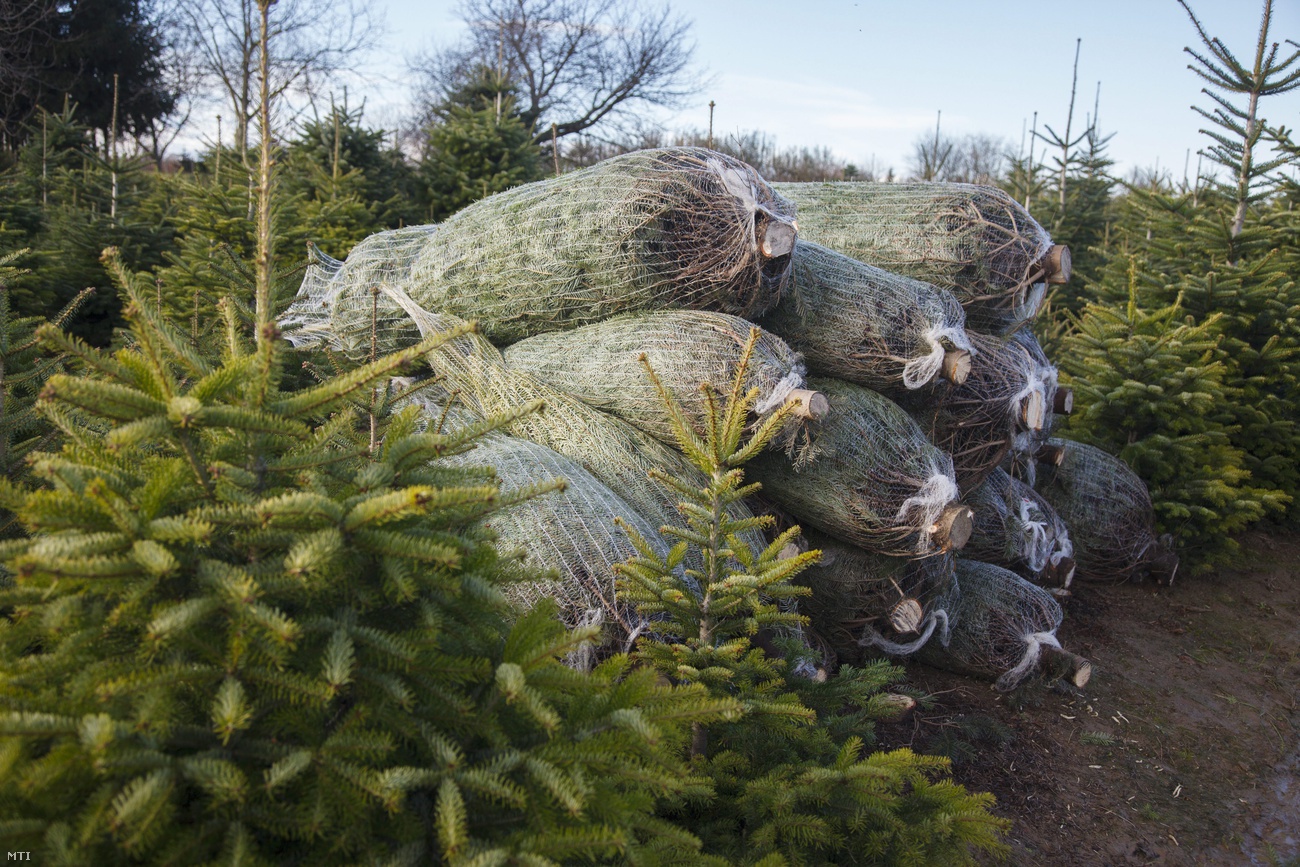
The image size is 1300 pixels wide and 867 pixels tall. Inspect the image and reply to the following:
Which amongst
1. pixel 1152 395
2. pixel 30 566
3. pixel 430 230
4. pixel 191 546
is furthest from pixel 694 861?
pixel 1152 395

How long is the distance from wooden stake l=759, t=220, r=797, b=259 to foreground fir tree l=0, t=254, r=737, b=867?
2349 mm

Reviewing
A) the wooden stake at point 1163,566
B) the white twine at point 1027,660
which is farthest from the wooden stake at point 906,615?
the wooden stake at point 1163,566

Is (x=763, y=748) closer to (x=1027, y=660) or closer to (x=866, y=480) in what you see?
(x=866, y=480)

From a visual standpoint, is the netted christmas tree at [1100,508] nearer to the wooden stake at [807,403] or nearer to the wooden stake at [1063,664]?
the wooden stake at [1063,664]

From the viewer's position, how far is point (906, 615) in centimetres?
407

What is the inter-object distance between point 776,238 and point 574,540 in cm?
163

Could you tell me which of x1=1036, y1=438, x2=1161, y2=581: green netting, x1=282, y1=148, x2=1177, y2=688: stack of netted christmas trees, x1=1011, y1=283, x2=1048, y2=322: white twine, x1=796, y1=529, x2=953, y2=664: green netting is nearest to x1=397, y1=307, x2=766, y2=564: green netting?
x1=282, y1=148, x2=1177, y2=688: stack of netted christmas trees

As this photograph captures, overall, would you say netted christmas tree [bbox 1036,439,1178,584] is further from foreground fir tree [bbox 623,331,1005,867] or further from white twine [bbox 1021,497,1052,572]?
foreground fir tree [bbox 623,331,1005,867]

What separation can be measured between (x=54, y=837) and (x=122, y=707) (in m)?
0.20

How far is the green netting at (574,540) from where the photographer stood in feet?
9.38

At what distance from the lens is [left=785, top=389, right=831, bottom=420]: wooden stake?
10.7 ft

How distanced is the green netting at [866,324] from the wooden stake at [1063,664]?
1818 mm

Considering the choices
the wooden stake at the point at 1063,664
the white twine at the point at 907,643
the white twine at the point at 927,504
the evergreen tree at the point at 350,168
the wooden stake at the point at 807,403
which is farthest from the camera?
the evergreen tree at the point at 350,168

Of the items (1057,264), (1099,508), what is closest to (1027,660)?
(1099,508)
